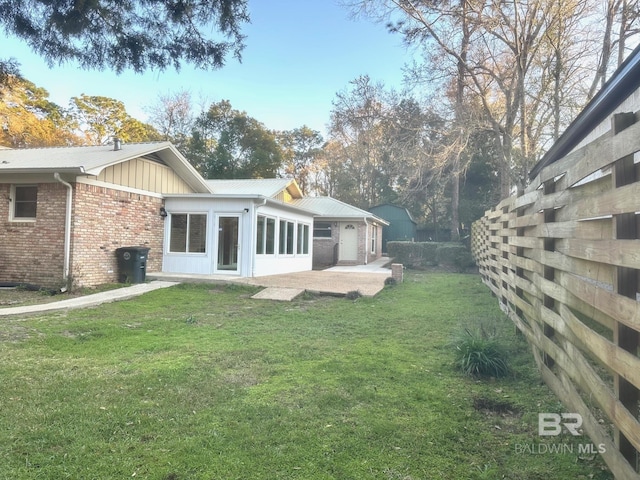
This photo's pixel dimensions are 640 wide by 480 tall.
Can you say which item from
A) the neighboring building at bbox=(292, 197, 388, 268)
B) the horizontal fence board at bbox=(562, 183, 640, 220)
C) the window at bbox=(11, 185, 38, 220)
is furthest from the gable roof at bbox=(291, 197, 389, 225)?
the horizontal fence board at bbox=(562, 183, 640, 220)

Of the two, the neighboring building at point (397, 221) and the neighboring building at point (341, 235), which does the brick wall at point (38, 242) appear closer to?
the neighboring building at point (341, 235)

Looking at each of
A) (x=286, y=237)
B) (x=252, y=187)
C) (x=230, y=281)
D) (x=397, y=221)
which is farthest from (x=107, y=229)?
(x=397, y=221)

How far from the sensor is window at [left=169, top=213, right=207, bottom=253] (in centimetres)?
1258

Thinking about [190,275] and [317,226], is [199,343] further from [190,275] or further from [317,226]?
[317,226]

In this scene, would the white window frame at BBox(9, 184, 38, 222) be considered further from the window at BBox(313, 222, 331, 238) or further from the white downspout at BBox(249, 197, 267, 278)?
the window at BBox(313, 222, 331, 238)

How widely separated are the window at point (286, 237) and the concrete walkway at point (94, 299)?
4871 mm

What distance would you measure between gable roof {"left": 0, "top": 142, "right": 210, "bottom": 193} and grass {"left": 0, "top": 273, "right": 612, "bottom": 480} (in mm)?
4526

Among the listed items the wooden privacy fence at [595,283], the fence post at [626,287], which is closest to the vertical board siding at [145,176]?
the wooden privacy fence at [595,283]

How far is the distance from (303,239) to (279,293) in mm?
7716

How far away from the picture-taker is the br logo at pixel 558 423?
9.26 feet

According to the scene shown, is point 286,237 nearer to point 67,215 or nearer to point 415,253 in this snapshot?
point 67,215

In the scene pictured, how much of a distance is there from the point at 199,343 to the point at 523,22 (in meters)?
13.6

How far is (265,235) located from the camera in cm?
1342

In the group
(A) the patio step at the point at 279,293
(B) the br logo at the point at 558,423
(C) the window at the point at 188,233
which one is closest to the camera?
(B) the br logo at the point at 558,423
